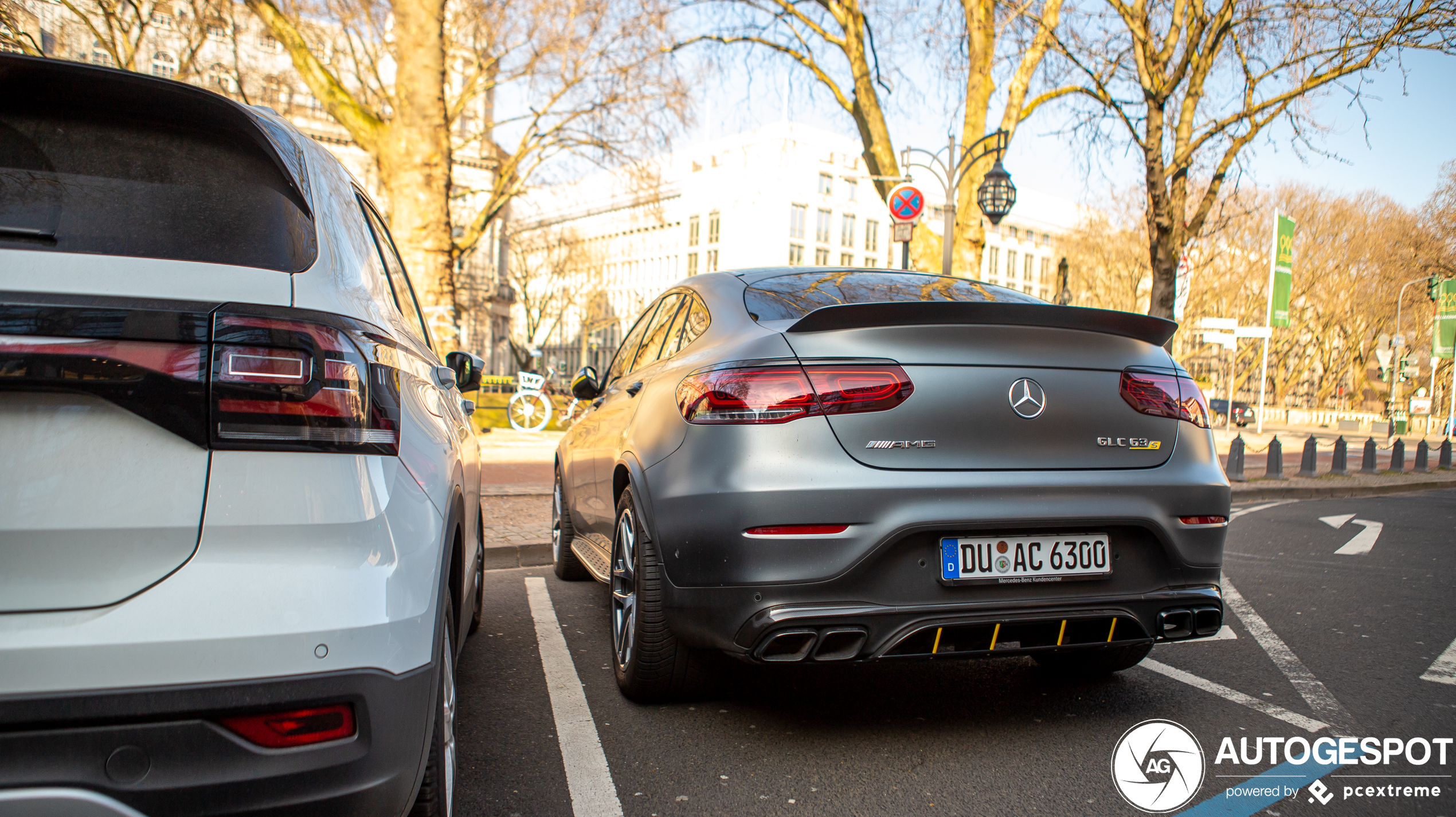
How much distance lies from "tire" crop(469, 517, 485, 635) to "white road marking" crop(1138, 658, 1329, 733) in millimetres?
2775

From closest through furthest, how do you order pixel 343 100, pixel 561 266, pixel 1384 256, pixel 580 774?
1. pixel 580 774
2. pixel 343 100
3. pixel 1384 256
4. pixel 561 266

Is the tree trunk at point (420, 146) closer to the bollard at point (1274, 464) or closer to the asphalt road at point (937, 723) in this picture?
the asphalt road at point (937, 723)

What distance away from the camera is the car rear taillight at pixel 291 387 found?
64.4 inches

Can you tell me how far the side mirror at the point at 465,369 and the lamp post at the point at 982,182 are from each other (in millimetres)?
10736

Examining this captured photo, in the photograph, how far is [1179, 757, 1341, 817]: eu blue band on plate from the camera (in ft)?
8.57

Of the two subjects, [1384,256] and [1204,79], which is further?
[1384,256]

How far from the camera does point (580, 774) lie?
9.20 ft

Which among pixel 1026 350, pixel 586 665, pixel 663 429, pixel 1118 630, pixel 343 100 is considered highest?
pixel 343 100

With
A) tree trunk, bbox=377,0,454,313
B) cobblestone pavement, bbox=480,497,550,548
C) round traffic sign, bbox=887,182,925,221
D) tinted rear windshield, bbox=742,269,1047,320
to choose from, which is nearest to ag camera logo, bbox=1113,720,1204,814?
tinted rear windshield, bbox=742,269,1047,320

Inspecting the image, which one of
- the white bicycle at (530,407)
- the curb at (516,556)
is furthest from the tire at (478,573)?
the white bicycle at (530,407)

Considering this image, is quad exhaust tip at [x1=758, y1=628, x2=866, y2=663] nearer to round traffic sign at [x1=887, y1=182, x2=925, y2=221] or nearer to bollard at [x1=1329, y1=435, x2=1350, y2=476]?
round traffic sign at [x1=887, y1=182, x2=925, y2=221]

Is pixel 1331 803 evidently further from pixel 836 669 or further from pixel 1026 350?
pixel 836 669

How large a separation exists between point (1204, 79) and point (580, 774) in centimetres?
1702

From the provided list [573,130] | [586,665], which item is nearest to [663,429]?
[586,665]
